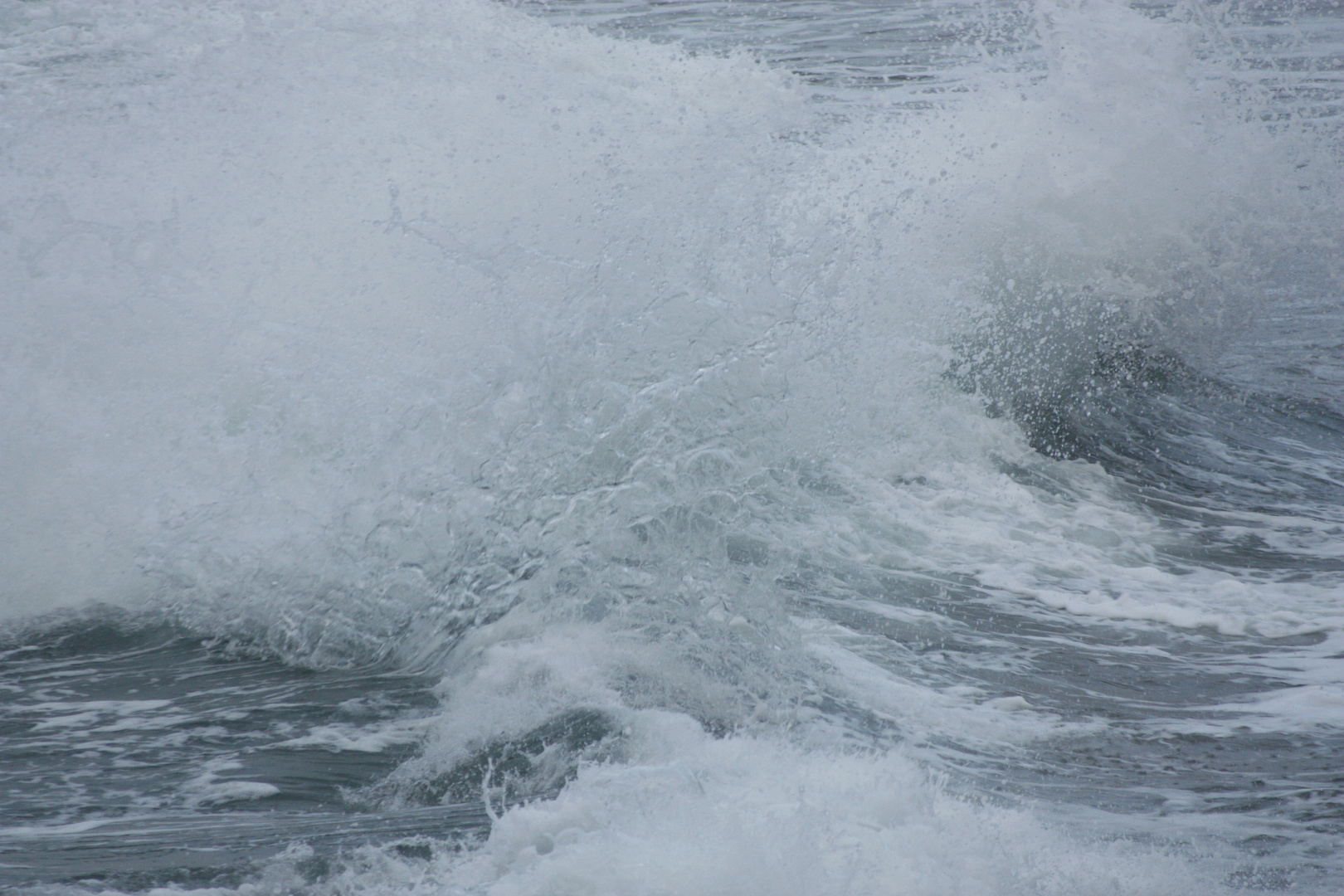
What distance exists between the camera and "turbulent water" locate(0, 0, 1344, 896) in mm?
3143

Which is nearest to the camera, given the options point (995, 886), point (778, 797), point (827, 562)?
point (995, 886)

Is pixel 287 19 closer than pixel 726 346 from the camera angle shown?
No

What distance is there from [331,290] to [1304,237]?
872cm

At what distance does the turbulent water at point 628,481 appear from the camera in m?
3.14

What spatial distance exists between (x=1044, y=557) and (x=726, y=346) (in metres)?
1.84

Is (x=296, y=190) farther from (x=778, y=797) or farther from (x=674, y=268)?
(x=778, y=797)

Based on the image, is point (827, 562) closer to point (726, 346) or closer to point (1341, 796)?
point (726, 346)

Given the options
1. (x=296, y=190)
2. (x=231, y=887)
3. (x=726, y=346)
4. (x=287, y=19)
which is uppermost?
(x=287, y=19)

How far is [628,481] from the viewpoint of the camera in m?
4.86

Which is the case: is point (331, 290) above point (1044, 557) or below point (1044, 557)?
above

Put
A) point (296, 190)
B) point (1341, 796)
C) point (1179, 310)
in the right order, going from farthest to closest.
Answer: point (1179, 310), point (296, 190), point (1341, 796)

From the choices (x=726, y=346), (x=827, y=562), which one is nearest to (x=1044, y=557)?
(x=827, y=562)

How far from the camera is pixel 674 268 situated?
596 centimetres

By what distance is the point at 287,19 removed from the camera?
8.10m
